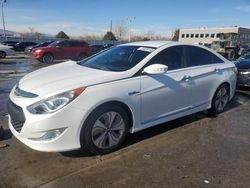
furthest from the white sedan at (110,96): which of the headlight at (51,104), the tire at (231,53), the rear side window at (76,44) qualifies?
the tire at (231,53)

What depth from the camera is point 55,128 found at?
3.53 metres

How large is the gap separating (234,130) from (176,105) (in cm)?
133

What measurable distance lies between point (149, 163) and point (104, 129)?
0.78m

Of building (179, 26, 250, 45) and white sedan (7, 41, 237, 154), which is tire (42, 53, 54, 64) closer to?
white sedan (7, 41, 237, 154)

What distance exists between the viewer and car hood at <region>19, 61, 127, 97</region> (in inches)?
146

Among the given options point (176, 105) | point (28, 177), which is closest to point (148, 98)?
point (176, 105)

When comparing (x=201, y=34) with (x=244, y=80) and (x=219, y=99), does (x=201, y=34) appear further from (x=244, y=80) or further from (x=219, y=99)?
(x=219, y=99)

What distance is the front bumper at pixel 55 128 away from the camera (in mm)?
3484

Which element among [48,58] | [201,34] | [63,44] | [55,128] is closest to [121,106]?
[55,128]

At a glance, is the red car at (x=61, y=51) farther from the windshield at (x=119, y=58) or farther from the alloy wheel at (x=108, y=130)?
the alloy wheel at (x=108, y=130)

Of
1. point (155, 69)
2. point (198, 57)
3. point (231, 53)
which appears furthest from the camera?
point (231, 53)

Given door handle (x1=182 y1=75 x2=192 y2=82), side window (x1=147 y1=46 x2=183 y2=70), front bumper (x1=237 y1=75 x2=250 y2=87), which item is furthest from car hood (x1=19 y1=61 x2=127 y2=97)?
front bumper (x1=237 y1=75 x2=250 y2=87)

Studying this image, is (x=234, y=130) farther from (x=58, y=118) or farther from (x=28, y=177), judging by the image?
(x=28, y=177)

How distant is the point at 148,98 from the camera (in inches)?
171
